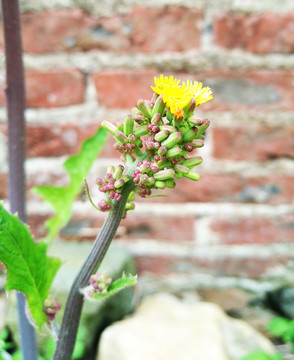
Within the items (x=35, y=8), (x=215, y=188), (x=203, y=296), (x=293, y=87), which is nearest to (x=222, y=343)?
(x=203, y=296)

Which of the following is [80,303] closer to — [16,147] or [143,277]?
[16,147]

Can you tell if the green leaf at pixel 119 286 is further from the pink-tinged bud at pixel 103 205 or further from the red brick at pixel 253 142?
the red brick at pixel 253 142

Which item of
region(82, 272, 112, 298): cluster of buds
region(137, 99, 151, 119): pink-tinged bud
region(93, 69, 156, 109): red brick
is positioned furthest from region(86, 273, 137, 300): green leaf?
region(93, 69, 156, 109): red brick

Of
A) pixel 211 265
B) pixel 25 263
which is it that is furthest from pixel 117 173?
pixel 211 265

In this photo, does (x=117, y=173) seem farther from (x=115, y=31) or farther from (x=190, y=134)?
(x=115, y=31)

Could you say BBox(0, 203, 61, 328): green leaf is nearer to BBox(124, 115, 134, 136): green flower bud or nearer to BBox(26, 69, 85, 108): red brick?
BBox(124, 115, 134, 136): green flower bud

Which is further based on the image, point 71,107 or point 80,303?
point 71,107
